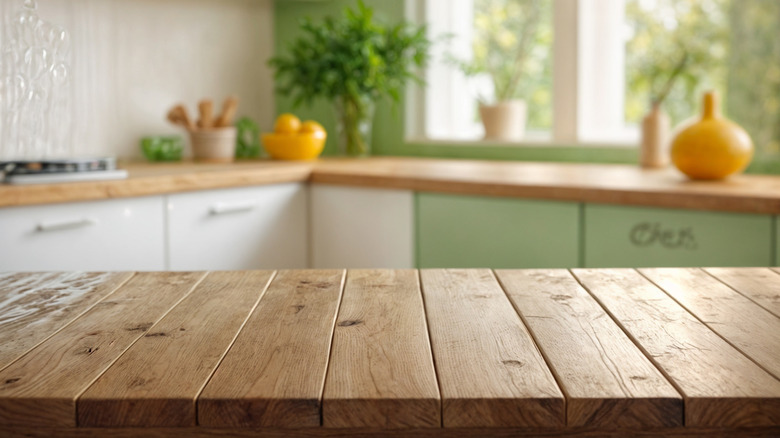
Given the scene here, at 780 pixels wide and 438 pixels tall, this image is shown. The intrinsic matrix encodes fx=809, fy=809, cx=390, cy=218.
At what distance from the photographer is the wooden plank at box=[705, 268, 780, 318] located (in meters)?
1.08

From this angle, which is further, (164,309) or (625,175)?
(625,175)

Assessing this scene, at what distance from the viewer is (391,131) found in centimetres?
340

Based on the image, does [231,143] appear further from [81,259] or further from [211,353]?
[211,353]

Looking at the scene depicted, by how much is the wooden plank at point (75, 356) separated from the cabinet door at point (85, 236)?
0.97 meters

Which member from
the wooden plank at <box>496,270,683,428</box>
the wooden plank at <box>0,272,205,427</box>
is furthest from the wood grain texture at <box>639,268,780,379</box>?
the wooden plank at <box>0,272,205,427</box>

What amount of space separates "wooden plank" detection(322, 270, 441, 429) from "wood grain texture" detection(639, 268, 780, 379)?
1.12ft

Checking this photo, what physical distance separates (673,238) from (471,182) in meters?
0.59

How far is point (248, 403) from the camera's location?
723mm

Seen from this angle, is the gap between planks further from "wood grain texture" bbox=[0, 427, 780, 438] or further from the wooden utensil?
the wooden utensil

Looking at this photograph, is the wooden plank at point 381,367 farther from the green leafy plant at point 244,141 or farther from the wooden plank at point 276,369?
the green leafy plant at point 244,141

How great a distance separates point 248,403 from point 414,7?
2806 mm

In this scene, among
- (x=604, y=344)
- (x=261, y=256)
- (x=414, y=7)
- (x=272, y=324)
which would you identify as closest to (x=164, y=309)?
(x=272, y=324)

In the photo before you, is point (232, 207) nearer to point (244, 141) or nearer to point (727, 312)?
point (244, 141)

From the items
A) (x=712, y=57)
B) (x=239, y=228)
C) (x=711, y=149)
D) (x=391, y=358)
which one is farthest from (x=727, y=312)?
(x=712, y=57)
